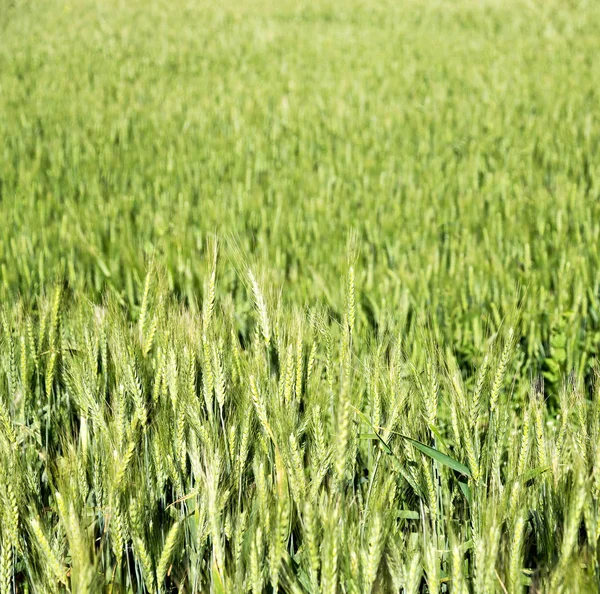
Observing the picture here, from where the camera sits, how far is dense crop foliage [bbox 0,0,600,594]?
916 millimetres

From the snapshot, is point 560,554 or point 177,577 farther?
point 177,577

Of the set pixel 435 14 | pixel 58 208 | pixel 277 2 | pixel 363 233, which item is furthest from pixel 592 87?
pixel 277 2

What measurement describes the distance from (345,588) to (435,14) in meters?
8.90

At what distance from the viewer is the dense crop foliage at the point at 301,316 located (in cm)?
92

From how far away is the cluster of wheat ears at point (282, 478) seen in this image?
0.84 m

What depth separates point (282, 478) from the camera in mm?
970

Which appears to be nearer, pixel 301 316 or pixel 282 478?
pixel 282 478

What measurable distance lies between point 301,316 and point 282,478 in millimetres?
324

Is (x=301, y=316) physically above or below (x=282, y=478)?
above

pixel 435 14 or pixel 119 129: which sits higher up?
pixel 435 14

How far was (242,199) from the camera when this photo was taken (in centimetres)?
305

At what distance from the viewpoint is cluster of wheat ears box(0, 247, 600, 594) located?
845 mm

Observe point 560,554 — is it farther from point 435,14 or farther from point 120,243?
point 435,14

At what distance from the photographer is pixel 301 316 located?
1220 mm
